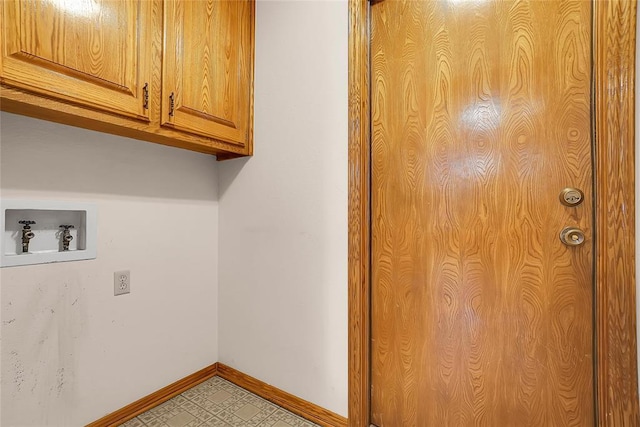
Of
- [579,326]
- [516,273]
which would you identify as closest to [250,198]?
[516,273]

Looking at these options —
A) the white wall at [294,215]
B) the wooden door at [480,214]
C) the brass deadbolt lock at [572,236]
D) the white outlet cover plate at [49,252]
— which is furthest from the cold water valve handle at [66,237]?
the brass deadbolt lock at [572,236]

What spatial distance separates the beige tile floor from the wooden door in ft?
1.56

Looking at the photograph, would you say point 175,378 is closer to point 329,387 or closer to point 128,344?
point 128,344

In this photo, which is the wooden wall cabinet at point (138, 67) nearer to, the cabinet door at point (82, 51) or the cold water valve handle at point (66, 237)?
the cabinet door at point (82, 51)

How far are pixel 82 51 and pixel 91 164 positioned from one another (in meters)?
0.45

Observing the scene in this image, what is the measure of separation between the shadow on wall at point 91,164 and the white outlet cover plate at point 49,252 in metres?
0.05

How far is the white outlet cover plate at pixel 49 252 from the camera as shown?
1016mm

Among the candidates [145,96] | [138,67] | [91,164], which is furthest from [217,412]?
[138,67]

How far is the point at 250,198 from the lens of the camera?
156cm

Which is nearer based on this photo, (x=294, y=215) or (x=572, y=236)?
(x=572, y=236)

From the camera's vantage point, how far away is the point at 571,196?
87 cm

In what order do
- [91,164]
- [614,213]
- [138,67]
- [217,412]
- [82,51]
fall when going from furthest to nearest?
[217,412]
[91,164]
[138,67]
[82,51]
[614,213]

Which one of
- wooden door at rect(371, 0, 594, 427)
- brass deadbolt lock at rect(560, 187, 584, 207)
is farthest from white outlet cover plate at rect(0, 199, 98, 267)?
brass deadbolt lock at rect(560, 187, 584, 207)

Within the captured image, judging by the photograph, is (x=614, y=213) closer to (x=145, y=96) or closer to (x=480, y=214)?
(x=480, y=214)
